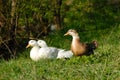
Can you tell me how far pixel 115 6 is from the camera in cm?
2122

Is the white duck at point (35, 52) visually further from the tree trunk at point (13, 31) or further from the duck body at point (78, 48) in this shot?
the tree trunk at point (13, 31)

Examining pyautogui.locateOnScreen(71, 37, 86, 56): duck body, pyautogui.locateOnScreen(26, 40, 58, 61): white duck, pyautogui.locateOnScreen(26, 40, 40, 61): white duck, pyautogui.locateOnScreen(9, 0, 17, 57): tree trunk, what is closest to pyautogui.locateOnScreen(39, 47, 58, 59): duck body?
pyautogui.locateOnScreen(26, 40, 58, 61): white duck

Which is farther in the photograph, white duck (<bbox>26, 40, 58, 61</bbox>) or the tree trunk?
the tree trunk

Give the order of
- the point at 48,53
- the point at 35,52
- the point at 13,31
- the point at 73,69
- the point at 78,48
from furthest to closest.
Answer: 1. the point at 13,31
2. the point at 35,52
3. the point at 48,53
4. the point at 78,48
5. the point at 73,69

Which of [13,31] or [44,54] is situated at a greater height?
[44,54]

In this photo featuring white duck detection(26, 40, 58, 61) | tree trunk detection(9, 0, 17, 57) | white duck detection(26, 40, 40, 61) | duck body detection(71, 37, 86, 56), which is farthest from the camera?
tree trunk detection(9, 0, 17, 57)

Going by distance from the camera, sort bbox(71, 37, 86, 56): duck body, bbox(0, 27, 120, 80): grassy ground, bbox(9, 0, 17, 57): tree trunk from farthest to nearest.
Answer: bbox(9, 0, 17, 57): tree trunk
bbox(71, 37, 86, 56): duck body
bbox(0, 27, 120, 80): grassy ground

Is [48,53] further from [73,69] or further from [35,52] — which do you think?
[73,69]

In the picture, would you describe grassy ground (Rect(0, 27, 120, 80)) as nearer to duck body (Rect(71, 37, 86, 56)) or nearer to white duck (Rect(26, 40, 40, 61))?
duck body (Rect(71, 37, 86, 56))

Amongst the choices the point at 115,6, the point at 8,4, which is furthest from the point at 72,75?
the point at 115,6

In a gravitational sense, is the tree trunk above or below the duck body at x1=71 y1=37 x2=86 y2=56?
below

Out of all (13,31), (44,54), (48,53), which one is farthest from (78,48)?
(13,31)

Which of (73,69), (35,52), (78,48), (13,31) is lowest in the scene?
(13,31)

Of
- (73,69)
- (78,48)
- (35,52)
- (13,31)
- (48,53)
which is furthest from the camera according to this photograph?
(13,31)
